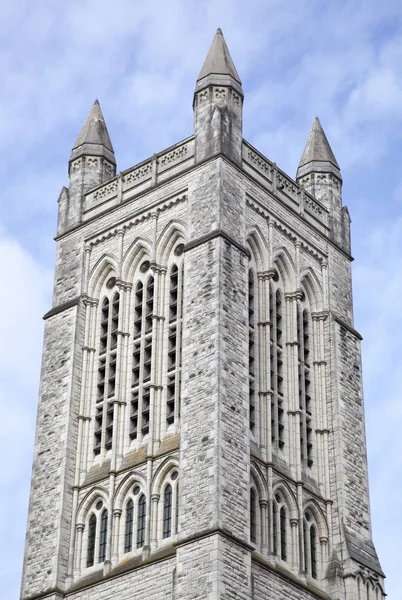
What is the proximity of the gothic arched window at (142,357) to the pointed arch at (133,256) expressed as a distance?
301 mm

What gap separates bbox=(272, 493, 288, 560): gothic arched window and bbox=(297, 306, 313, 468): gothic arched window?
244 cm

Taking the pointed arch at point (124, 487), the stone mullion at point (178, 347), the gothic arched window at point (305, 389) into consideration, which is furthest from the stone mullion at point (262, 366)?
the pointed arch at point (124, 487)

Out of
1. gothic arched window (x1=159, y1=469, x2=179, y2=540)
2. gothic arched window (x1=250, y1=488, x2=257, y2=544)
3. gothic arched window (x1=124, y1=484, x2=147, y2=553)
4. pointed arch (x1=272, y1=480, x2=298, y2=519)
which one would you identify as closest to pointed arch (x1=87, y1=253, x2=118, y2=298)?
gothic arched window (x1=124, y1=484, x2=147, y2=553)

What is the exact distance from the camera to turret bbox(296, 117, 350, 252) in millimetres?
52438

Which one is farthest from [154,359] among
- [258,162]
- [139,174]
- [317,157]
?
[317,157]

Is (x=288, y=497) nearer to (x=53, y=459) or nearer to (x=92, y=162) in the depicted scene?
(x=53, y=459)

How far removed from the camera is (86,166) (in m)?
52.8

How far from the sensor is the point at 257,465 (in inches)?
1687

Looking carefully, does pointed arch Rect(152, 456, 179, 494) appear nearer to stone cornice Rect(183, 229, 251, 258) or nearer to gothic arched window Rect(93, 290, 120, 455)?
gothic arched window Rect(93, 290, 120, 455)

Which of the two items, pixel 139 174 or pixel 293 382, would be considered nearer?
pixel 293 382

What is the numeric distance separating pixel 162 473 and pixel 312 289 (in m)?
10.4

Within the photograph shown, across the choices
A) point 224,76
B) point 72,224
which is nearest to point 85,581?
point 72,224

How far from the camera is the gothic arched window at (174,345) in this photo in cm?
4404

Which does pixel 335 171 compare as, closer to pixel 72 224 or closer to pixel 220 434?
pixel 72 224
